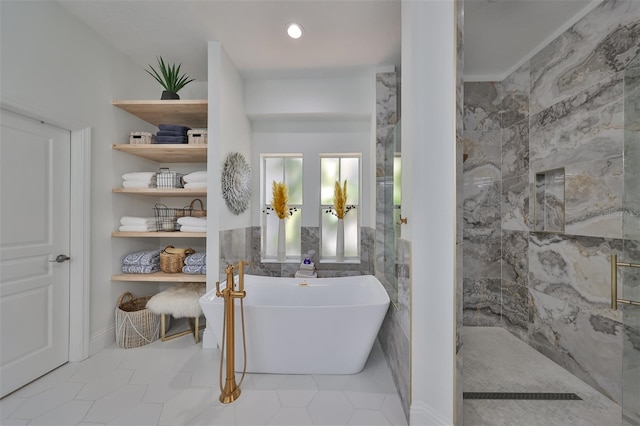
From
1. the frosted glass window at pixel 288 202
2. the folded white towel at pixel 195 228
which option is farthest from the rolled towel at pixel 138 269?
the frosted glass window at pixel 288 202

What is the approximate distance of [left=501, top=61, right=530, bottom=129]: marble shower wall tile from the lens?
2428 millimetres

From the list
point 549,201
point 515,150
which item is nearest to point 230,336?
point 549,201

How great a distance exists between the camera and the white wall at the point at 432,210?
4.37 ft

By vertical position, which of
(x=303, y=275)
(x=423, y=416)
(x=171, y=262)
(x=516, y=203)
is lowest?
(x=423, y=416)

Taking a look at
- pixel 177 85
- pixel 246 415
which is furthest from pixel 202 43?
pixel 246 415

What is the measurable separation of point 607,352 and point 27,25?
4.39 m

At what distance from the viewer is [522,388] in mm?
1778

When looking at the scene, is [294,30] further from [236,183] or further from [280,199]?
[280,199]

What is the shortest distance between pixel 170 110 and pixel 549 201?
3.50 meters

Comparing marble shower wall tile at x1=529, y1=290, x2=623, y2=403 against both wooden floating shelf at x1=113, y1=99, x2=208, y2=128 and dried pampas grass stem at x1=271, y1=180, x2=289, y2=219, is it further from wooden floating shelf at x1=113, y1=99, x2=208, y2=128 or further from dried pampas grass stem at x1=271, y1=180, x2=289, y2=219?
wooden floating shelf at x1=113, y1=99, x2=208, y2=128

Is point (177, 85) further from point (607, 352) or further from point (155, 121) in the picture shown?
point (607, 352)

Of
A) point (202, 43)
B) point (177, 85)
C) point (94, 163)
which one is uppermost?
point (202, 43)

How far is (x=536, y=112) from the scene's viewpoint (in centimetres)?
230

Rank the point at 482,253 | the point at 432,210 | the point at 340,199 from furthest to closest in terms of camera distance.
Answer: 1. the point at 340,199
2. the point at 482,253
3. the point at 432,210
